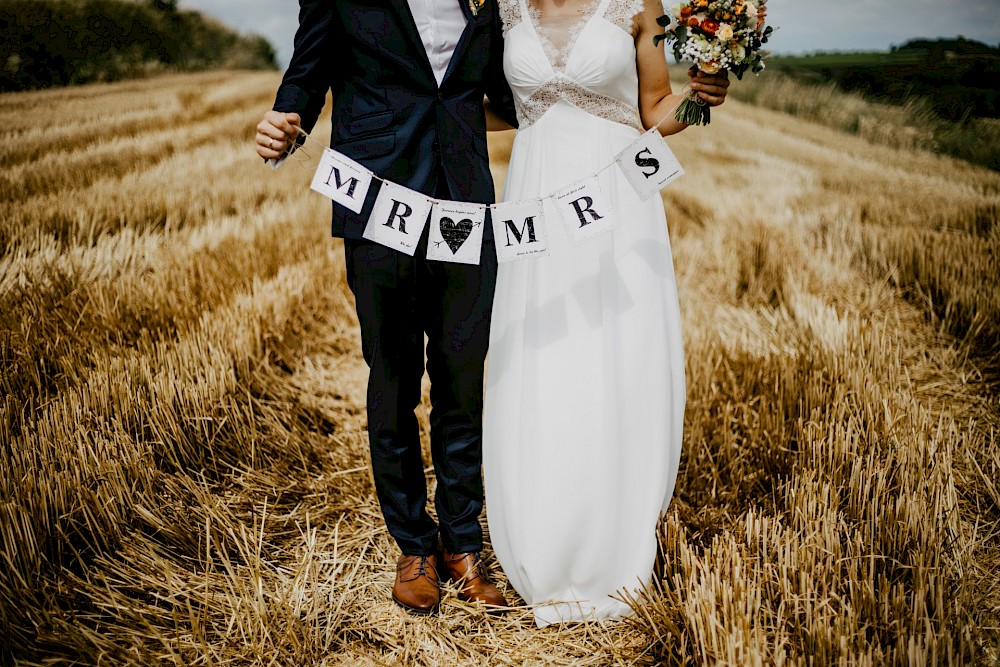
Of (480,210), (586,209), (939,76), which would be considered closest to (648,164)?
(586,209)

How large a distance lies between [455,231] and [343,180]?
429 mm

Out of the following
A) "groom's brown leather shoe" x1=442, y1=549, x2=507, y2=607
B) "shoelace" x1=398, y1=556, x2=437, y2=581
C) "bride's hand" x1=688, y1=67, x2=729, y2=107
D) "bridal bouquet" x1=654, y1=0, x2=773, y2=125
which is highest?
"bridal bouquet" x1=654, y1=0, x2=773, y2=125

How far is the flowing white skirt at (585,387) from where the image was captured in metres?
2.24

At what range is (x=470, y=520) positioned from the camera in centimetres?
257

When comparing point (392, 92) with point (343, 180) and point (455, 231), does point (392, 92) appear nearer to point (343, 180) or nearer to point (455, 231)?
point (343, 180)

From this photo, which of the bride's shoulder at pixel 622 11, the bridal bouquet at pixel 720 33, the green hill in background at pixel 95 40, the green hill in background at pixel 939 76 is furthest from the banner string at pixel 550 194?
the green hill in background at pixel 95 40

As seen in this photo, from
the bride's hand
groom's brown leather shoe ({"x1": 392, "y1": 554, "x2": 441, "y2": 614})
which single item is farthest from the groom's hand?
groom's brown leather shoe ({"x1": 392, "y1": 554, "x2": 441, "y2": 614})

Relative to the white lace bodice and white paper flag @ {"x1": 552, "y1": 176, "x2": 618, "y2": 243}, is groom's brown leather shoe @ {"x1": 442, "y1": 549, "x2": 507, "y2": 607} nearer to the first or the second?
white paper flag @ {"x1": 552, "y1": 176, "x2": 618, "y2": 243}

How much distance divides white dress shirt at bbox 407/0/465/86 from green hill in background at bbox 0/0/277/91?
3.58 m

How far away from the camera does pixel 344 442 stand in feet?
11.4

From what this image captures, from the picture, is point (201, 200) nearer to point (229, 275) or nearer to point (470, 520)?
point (229, 275)

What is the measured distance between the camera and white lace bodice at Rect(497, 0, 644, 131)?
7.09ft

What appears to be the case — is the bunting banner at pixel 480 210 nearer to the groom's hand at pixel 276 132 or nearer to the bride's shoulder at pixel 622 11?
the groom's hand at pixel 276 132

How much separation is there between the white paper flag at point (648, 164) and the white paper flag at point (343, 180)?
915 millimetres
